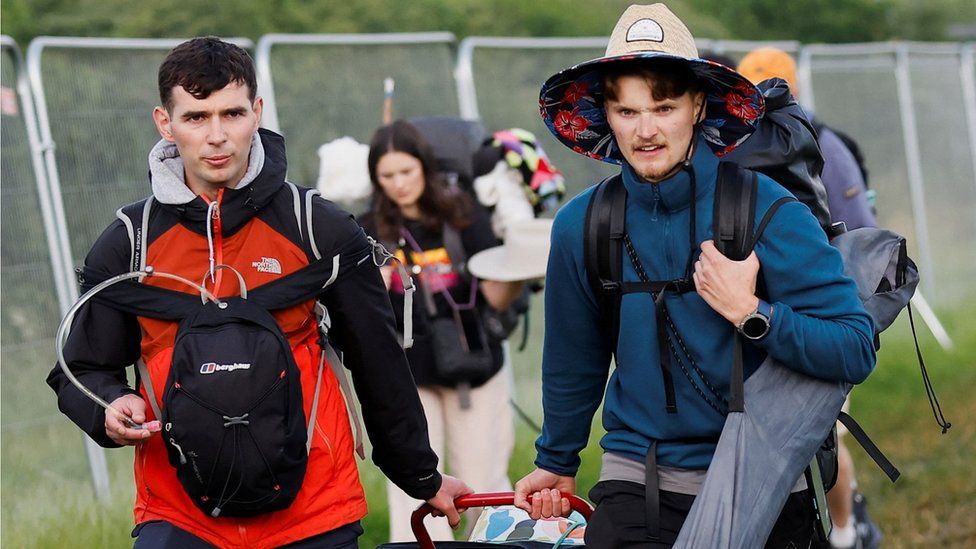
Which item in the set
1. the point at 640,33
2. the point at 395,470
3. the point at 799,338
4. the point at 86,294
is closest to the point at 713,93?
the point at 640,33

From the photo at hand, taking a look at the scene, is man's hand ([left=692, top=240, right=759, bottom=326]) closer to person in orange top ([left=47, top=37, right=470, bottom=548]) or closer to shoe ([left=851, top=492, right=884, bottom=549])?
person in orange top ([left=47, top=37, right=470, bottom=548])

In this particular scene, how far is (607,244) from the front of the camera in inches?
155

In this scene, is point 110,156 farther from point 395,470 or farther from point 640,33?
point 640,33


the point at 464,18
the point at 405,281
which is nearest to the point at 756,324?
the point at 405,281

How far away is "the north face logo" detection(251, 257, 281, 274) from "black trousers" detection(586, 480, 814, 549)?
1.00 metres

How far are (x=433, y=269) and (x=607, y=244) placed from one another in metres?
3.11

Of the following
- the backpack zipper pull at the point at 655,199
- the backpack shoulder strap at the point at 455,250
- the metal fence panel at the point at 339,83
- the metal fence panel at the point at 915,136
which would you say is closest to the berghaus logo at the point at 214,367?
the backpack zipper pull at the point at 655,199

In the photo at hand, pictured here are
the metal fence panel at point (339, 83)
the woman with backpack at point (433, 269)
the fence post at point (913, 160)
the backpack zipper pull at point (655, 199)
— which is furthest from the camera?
the fence post at point (913, 160)

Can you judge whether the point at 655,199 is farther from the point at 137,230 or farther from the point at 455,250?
the point at 455,250

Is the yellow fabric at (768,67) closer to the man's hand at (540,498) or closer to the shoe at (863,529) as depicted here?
the shoe at (863,529)

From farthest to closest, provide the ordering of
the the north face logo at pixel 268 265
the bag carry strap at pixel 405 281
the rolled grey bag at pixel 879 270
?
the bag carry strap at pixel 405 281 → the rolled grey bag at pixel 879 270 → the the north face logo at pixel 268 265

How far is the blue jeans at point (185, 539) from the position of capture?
3869mm

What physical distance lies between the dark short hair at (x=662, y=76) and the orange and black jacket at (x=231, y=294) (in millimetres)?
794

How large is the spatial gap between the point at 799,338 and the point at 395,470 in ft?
4.12
